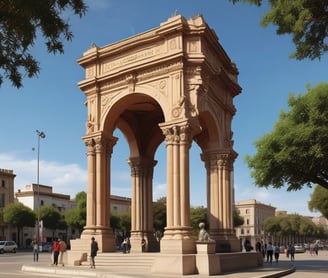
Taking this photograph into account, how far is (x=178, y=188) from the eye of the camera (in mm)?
22594

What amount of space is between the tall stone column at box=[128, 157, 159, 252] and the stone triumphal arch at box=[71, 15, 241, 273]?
63mm

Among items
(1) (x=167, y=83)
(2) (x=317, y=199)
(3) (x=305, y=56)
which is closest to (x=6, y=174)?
(2) (x=317, y=199)

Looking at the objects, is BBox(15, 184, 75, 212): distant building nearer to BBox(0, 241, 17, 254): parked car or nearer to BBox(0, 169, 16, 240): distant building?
BBox(0, 169, 16, 240): distant building

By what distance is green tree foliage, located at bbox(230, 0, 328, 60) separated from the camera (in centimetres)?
1204

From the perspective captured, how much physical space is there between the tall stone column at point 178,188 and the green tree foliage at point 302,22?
32.6 feet

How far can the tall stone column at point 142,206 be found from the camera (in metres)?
29.0

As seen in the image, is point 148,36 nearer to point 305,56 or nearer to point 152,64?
point 152,64

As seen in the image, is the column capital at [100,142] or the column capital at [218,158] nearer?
the column capital at [100,142]

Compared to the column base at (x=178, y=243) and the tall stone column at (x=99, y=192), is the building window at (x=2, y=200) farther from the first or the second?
the column base at (x=178, y=243)

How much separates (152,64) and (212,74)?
10.7ft

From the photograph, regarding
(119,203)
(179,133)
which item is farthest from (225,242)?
(119,203)

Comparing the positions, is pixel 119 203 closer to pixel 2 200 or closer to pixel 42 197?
pixel 42 197

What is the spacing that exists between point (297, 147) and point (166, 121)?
8404 mm

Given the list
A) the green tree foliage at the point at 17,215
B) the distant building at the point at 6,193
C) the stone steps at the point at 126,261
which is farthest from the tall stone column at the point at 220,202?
the distant building at the point at 6,193
